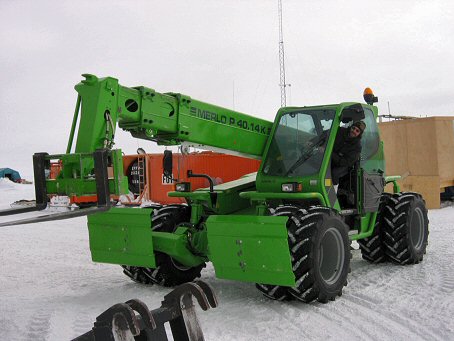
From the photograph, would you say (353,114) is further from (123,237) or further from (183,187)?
(123,237)

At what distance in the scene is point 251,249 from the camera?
5.72 m

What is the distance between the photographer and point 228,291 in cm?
673

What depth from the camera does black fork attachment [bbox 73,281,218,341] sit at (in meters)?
2.96

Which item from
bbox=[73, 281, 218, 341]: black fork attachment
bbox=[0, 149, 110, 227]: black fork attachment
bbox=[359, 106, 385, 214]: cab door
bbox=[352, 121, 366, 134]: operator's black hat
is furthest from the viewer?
bbox=[359, 106, 385, 214]: cab door

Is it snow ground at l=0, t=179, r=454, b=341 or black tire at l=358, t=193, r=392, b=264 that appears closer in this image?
snow ground at l=0, t=179, r=454, b=341

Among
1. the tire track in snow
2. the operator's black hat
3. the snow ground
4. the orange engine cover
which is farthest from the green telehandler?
the orange engine cover

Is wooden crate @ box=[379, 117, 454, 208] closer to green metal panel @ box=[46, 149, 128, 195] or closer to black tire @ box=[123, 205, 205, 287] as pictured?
black tire @ box=[123, 205, 205, 287]

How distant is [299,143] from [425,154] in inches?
387

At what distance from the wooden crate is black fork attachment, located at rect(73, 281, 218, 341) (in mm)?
13237

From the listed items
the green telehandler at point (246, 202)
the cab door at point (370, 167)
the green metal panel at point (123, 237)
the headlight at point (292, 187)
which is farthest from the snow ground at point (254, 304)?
the headlight at point (292, 187)

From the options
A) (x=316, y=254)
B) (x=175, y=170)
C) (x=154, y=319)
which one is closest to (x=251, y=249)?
(x=316, y=254)

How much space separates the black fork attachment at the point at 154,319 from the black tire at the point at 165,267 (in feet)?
11.9

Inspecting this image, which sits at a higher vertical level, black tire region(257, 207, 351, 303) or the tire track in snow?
black tire region(257, 207, 351, 303)

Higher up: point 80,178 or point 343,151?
point 343,151
